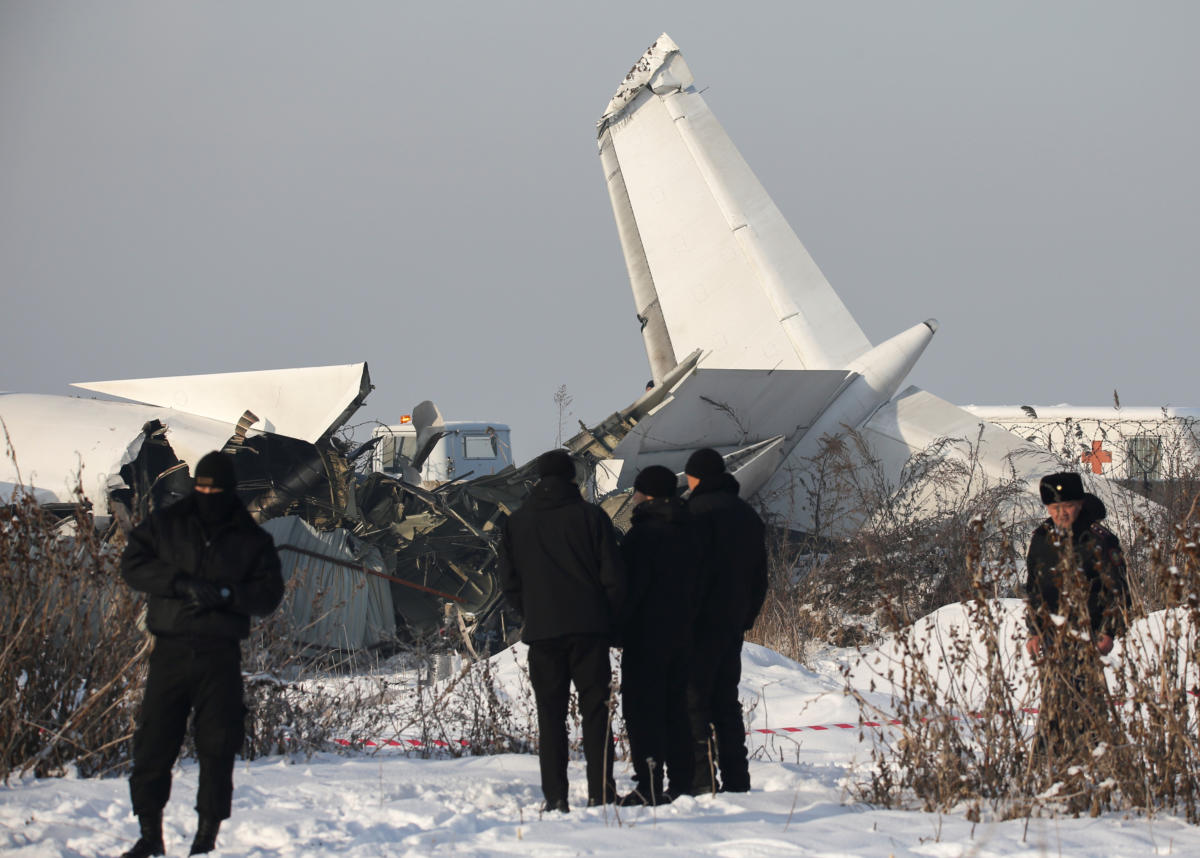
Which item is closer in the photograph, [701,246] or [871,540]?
[871,540]

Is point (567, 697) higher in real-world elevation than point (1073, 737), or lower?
higher

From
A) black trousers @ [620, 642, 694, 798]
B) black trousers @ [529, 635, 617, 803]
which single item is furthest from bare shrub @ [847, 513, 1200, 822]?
black trousers @ [529, 635, 617, 803]

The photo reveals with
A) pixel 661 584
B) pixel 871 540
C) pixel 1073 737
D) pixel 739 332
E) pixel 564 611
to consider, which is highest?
pixel 739 332

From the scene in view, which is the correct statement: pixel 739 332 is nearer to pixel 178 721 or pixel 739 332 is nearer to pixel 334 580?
pixel 334 580

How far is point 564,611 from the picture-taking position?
201 inches

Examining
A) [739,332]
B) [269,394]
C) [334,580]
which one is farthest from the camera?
[739,332]

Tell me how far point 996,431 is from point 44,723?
12.0 m

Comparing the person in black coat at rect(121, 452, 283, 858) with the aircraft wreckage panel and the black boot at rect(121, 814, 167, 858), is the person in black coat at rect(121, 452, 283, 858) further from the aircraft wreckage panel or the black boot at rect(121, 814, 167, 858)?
the aircraft wreckage panel

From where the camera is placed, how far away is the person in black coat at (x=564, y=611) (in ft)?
16.7

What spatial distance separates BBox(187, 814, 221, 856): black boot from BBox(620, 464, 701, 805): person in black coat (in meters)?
1.88

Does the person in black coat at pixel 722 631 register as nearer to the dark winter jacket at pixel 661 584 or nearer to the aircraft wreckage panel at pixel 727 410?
the dark winter jacket at pixel 661 584

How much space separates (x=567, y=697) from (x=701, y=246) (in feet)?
41.6

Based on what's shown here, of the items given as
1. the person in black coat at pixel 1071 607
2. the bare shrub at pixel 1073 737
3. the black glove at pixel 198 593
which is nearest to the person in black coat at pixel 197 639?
the black glove at pixel 198 593

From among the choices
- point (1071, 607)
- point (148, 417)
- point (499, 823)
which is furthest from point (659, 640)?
point (148, 417)
